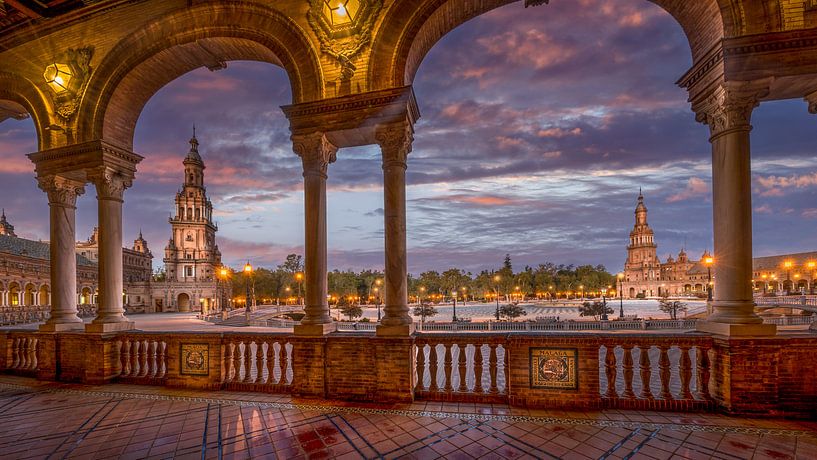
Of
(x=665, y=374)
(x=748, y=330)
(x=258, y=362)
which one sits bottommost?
(x=258, y=362)

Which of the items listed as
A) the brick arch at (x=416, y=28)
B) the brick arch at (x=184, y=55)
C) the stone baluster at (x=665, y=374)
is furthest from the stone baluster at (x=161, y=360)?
the stone baluster at (x=665, y=374)

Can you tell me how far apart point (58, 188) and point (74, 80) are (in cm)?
239

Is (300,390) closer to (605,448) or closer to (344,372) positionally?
(344,372)

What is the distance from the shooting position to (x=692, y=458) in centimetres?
397

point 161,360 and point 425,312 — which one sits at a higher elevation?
point 161,360

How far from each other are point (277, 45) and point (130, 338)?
6468 millimetres

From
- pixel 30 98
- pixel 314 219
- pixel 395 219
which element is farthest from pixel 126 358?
pixel 30 98

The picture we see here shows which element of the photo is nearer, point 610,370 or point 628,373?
point 628,373

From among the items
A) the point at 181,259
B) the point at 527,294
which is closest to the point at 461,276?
the point at 527,294

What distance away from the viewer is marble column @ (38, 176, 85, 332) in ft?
27.5

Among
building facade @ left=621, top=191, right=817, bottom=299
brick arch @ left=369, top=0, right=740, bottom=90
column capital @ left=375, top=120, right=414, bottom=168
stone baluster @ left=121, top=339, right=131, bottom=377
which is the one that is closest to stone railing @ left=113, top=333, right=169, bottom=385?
stone baluster @ left=121, top=339, right=131, bottom=377

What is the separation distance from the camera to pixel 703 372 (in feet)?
18.2

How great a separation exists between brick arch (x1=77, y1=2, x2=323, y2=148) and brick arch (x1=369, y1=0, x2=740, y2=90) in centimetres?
120

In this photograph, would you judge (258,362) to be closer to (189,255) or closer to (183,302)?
(189,255)
